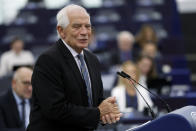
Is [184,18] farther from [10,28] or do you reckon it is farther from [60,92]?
[60,92]

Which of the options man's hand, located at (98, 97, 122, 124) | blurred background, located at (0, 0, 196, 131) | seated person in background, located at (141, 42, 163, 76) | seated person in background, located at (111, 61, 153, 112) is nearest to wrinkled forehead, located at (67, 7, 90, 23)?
man's hand, located at (98, 97, 122, 124)

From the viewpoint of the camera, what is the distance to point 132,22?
1100 centimetres

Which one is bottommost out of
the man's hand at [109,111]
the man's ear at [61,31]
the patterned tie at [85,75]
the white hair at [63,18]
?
the man's hand at [109,111]

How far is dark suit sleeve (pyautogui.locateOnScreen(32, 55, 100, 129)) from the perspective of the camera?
2.86 metres

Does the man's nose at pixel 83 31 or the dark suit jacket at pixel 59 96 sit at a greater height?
the man's nose at pixel 83 31

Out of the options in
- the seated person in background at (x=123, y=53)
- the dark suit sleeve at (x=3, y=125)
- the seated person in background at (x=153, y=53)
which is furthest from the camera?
the seated person in background at (x=123, y=53)

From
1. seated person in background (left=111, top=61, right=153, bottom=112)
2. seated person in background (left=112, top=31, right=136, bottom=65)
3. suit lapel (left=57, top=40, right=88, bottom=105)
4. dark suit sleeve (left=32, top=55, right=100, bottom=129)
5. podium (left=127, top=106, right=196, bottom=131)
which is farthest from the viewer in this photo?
seated person in background (left=112, top=31, right=136, bottom=65)

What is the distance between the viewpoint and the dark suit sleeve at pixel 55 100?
286cm

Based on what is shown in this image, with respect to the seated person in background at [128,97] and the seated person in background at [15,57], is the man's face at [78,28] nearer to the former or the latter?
the seated person in background at [128,97]

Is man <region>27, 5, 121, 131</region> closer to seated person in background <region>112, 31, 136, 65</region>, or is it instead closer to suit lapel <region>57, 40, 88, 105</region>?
suit lapel <region>57, 40, 88, 105</region>

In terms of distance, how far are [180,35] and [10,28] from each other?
333cm

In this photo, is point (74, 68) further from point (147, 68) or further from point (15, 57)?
point (15, 57)

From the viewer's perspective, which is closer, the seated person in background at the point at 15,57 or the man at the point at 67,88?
the man at the point at 67,88

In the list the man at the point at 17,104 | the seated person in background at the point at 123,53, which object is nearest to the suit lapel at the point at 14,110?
the man at the point at 17,104
